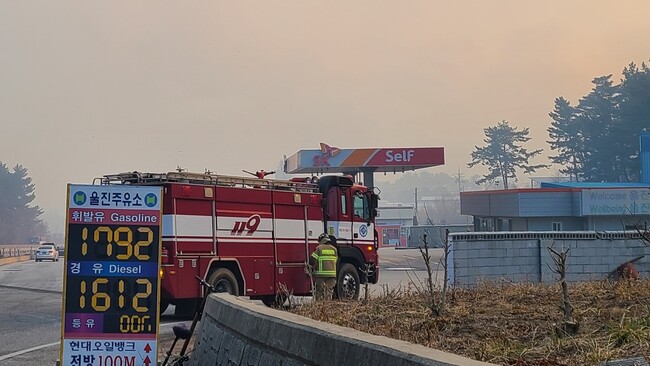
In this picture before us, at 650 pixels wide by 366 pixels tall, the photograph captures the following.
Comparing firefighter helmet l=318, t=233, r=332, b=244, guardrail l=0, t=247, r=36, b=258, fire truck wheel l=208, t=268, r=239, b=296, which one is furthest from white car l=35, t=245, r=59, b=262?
fire truck wheel l=208, t=268, r=239, b=296

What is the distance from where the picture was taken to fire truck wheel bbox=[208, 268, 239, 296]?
54.2 ft

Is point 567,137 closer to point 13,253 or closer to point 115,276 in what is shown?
point 13,253

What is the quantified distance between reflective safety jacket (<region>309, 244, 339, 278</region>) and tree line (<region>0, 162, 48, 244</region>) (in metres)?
126

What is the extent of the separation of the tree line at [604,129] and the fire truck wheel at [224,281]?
5852 cm

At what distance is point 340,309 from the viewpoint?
10805 mm

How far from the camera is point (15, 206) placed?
140000 millimetres

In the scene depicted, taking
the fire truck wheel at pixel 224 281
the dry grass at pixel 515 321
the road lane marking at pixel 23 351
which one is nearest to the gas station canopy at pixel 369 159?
the fire truck wheel at pixel 224 281

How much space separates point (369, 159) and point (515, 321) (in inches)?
1578

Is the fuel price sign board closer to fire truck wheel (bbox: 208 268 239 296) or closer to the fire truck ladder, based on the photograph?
the fire truck ladder

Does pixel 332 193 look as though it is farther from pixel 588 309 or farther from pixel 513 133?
pixel 513 133

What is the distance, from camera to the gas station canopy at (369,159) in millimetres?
47562

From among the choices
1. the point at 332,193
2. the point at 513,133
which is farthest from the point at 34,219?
the point at 332,193

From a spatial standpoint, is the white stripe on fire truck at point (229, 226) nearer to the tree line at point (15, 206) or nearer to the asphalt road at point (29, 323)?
the asphalt road at point (29, 323)

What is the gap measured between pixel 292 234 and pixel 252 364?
1202 centimetres
